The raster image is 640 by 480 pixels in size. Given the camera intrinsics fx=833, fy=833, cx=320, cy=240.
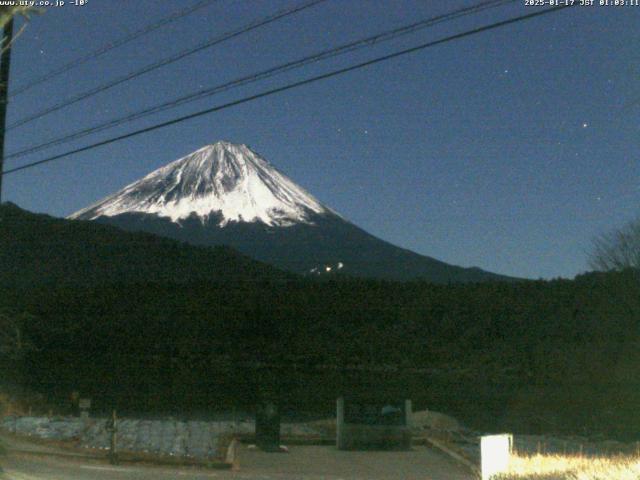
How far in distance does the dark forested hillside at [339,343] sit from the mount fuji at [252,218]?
38.6m

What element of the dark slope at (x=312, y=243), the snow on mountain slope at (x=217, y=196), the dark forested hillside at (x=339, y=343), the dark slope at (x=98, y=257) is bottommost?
the dark forested hillside at (x=339, y=343)

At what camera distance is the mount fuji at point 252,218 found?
3723 inches

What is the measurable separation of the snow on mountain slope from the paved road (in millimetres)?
87316

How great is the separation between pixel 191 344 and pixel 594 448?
2492 cm

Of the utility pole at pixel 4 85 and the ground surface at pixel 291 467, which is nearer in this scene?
the utility pole at pixel 4 85

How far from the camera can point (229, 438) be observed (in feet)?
66.1

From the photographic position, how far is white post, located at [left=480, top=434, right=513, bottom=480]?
1039 cm

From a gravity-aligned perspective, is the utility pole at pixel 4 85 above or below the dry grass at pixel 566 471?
above

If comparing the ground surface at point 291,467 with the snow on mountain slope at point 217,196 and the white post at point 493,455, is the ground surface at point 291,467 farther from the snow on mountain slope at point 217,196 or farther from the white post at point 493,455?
the snow on mountain slope at point 217,196

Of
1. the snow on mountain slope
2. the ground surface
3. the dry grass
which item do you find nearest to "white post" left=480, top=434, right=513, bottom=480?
the dry grass

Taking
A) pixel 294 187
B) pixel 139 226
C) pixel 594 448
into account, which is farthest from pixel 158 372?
pixel 294 187

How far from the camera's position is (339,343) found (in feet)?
139

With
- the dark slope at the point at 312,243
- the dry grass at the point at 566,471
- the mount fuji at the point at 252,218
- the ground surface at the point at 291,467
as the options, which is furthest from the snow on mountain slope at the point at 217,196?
the dry grass at the point at 566,471

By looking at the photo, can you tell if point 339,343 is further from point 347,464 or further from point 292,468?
point 292,468
